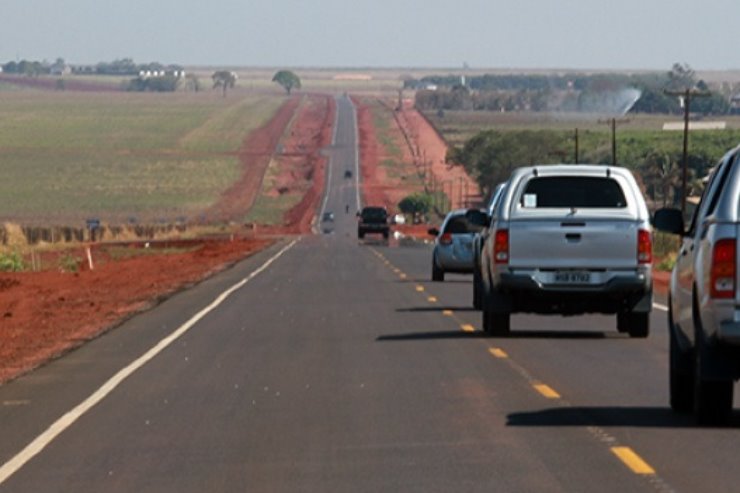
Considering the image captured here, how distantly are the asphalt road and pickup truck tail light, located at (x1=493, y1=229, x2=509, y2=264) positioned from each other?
1.02 m

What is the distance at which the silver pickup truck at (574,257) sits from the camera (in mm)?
26188

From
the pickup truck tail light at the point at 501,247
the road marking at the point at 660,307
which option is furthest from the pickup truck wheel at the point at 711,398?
the road marking at the point at 660,307

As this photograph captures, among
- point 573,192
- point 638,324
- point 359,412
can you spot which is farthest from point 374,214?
point 359,412

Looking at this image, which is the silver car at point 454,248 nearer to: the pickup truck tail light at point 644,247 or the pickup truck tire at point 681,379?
the pickup truck tail light at point 644,247

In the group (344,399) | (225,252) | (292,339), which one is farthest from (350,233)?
(344,399)

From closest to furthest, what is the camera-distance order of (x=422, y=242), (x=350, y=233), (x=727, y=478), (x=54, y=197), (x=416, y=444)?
(x=727, y=478) < (x=416, y=444) < (x=422, y=242) < (x=350, y=233) < (x=54, y=197)

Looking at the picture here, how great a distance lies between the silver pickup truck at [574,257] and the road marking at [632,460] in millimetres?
11401

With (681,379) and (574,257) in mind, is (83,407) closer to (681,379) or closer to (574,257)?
(681,379)

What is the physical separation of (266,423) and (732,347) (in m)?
3.78

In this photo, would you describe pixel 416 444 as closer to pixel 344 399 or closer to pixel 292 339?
pixel 344 399

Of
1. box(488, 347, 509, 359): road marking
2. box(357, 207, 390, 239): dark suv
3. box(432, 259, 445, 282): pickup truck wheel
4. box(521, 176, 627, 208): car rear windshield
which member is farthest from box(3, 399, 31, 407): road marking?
box(357, 207, 390, 239): dark suv

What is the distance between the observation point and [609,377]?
21000 mm

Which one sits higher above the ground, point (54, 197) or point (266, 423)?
point (266, 423)

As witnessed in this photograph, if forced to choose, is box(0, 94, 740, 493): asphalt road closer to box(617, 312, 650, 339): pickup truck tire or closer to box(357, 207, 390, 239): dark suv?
box(617, 312, 650, 339): pickup truck tire
